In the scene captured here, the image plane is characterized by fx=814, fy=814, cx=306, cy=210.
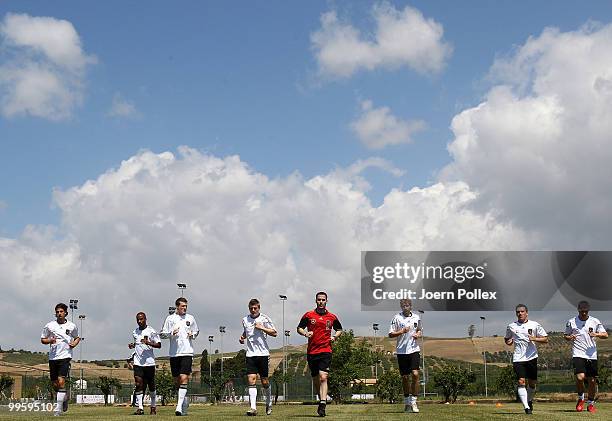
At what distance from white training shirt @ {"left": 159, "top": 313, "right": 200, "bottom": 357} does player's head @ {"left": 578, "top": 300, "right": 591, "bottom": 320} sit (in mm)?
10289

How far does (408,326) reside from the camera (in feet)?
66.5

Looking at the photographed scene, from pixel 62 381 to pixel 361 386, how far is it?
72.0 metres

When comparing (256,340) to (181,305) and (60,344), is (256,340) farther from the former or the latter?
(60,344)

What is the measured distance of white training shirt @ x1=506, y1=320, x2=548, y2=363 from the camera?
776 inches

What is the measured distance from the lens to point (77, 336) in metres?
20.5

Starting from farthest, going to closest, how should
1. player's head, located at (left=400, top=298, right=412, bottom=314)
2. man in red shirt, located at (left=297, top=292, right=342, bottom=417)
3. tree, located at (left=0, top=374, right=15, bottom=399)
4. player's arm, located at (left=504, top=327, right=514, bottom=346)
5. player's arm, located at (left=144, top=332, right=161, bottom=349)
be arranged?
tree, located at (left=0, top=374, right=15, bottom=399), player's arm, located at (left=144, top=332, right=161, bottom=349), player's head, located at (left=400, top=298, right=412, bottom=314), player's arm, located at (left=504, top=327, right=514, bottom=346), man in red shirt, located at (left=297, top=292, right=342, bottom=417)

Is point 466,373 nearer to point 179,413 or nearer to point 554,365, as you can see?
point 179,413

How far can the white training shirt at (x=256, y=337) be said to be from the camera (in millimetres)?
19406

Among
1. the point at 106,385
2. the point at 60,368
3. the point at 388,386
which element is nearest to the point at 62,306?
the point at 60,368

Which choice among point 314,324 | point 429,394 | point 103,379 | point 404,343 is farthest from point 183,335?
point 429,394

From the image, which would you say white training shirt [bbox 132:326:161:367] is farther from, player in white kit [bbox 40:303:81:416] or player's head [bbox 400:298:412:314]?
player's head [bbox 400:298:412:314]

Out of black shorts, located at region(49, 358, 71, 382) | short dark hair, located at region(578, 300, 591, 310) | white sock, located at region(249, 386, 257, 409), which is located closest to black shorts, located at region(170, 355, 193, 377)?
white sock, located at region(249, 386, 257, 409)

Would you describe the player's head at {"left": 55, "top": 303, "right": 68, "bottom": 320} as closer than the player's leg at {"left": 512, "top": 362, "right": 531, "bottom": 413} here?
No

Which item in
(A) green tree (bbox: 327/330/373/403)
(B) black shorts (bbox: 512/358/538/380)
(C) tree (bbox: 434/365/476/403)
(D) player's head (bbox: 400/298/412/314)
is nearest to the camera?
(B) black shorts (bbox: 512/358/538/380)
